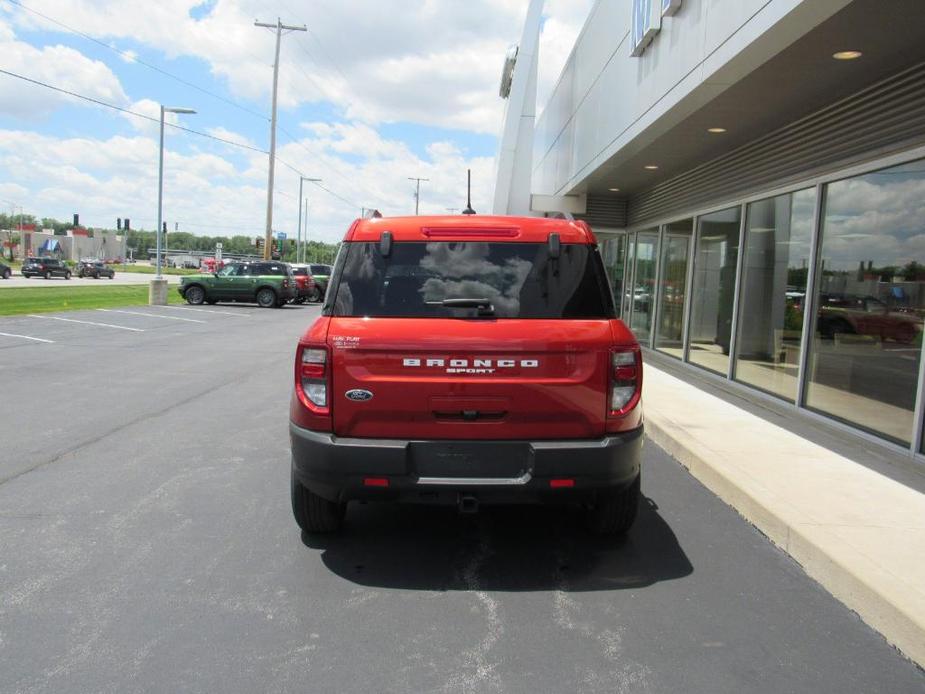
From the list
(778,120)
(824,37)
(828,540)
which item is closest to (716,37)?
(824,37)

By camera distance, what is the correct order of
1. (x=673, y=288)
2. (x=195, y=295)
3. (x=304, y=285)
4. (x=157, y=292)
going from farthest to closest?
(x=304, y=285) → (x=195, y=295) → (x=157, y=292) → (x=673, y=288)

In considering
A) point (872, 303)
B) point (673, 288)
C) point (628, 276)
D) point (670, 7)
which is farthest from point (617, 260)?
point (872, 303)

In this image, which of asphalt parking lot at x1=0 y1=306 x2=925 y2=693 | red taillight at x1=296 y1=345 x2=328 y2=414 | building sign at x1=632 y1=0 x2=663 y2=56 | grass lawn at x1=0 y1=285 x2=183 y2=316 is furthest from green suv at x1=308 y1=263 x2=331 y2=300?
red taillight at x1=296 y1=345 x2=328 y2=414

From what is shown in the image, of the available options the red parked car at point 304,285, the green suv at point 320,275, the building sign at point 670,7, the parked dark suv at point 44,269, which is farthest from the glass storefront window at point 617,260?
the parked dark suv at point 44,269

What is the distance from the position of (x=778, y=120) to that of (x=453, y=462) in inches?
304

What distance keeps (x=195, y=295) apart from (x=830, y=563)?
29487 mm

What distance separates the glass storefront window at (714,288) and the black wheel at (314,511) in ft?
28.0

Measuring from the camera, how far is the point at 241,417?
8.30m

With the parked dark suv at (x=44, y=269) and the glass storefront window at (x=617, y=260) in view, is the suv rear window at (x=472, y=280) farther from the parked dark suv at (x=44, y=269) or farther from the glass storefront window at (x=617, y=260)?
the parked dark suv at (x=44, y=269)

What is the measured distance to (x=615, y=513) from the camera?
4566 millimetres

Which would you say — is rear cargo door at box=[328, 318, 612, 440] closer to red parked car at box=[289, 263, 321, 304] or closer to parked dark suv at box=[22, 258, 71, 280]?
red parked car at box=[289, 263, 321, 304]

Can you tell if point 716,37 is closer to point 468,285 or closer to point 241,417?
point 468,285

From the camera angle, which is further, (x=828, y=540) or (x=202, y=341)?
(x=202, y=341)

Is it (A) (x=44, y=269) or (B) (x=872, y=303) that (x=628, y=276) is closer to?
(B) (x=872, y=303)
